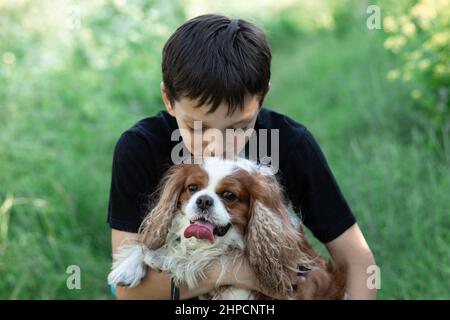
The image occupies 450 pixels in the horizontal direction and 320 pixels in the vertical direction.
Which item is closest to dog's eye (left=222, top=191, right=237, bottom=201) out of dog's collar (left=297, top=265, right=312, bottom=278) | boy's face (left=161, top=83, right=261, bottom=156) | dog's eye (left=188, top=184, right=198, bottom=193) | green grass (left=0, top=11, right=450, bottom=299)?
dog's eye (left=188, top=184, right=198, bottom=193)

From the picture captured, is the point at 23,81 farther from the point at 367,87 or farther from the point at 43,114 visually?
the point at 367,87

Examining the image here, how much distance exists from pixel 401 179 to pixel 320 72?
3.25m

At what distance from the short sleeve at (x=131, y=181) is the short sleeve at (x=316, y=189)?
2.02 ft

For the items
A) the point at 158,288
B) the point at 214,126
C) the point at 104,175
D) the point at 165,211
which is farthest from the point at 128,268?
the point at 104,175

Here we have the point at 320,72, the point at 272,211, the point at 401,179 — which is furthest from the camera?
the point at 320,72

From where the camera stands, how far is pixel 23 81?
5.02 meters

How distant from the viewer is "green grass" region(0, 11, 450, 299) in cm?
368

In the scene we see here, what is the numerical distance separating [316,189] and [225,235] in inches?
19.9

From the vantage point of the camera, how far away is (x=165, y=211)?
2504 millimetres

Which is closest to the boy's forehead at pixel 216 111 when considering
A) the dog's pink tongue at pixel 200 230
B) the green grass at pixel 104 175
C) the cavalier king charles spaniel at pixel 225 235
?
the cavalier king charles spaniel at pixel 225 235

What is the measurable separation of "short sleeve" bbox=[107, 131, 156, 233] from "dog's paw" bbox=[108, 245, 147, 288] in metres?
0.18

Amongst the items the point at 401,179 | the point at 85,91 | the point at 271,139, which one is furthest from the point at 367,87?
the point at 271,139

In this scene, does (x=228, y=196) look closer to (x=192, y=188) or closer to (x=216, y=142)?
(x=192, y=188)

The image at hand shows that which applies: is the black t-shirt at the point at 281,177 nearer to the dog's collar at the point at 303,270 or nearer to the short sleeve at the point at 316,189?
the short sleeve at the point at 316,189
